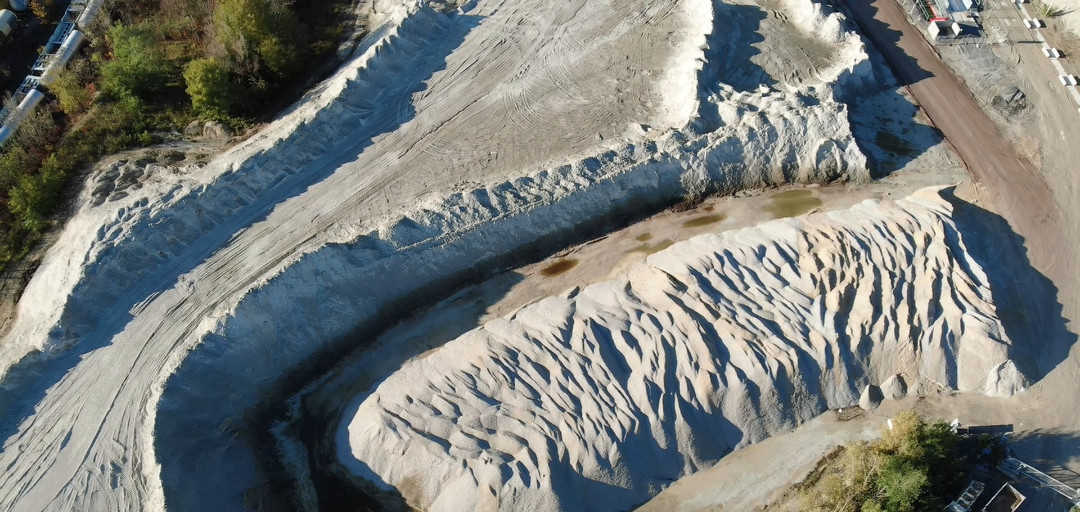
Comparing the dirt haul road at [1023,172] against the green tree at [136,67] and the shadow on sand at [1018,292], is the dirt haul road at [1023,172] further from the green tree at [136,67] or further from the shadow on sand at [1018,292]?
the green tree at [136,67]

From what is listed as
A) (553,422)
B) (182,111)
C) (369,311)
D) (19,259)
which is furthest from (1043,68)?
(19,259)

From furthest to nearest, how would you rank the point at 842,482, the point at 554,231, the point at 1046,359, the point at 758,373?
the point at 554,231
the point at 1046,359
the point at 758,373
the point at 842,482

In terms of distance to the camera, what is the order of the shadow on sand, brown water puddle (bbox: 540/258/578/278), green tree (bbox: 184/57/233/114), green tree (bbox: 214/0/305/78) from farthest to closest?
green tree (bbox: 214/0/305/78)
green tree (bbox: 184/57/233/114)
brown water puddle (bbox: 540/258/578/278)
the shadow on sand

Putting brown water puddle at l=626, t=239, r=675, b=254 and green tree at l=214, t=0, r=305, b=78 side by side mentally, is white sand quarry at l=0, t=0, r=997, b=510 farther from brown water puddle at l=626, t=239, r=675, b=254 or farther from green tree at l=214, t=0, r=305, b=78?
green tree at l=214, t=0, r=305, b=78

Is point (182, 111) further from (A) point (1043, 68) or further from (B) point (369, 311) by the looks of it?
(A) point (1043, 68)

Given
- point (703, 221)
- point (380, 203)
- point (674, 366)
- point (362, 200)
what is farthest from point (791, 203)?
point (362, 200)

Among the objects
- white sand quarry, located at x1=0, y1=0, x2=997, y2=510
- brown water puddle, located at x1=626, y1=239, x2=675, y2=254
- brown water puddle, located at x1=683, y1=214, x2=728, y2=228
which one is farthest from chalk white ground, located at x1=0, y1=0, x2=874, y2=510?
brown water puddle, located at x1=626, y1=239, x2=675, y2=254
